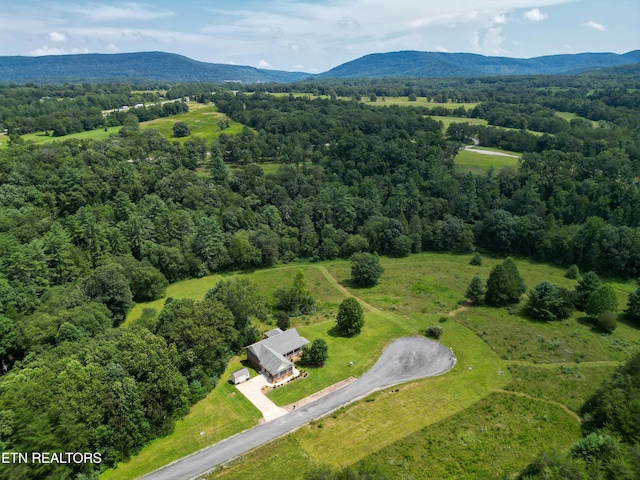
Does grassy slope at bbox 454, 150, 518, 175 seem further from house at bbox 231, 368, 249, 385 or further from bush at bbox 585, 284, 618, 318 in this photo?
house at bbox 231, 368, 249, 385

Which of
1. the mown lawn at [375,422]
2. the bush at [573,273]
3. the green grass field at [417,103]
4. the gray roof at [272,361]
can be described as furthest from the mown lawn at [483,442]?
the green grass field at [417,103]

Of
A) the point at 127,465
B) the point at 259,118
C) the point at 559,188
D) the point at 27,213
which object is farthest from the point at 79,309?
the point at 259,118

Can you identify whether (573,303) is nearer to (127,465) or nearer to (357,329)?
(357,329)

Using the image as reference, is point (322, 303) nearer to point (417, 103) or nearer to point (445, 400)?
point (445, 400)

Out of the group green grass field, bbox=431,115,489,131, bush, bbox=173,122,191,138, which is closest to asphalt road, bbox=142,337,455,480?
bush, bbox=173,122,191,138

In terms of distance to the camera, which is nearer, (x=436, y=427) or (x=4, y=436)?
(x=4, y=436)

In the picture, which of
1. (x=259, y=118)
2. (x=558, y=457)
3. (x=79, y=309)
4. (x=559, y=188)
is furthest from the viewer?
(x=259, y=118)
